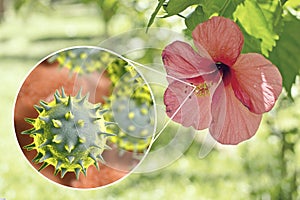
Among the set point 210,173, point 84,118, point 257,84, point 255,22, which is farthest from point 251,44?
point 210,173

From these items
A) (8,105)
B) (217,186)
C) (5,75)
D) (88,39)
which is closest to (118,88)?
(217,186)

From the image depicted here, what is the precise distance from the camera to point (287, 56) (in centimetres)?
72

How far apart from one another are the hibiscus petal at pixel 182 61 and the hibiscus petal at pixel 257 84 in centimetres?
3

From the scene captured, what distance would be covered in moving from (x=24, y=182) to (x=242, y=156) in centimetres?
98

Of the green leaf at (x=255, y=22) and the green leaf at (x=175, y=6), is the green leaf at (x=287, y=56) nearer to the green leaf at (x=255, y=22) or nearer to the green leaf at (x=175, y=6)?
the green leaf at (x=255, y=22)

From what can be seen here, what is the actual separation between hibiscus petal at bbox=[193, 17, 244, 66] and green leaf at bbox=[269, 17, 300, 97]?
179mm

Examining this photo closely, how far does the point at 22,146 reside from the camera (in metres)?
0.53

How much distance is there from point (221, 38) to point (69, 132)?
16 centimetres

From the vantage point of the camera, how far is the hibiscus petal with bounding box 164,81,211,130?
0.54 metres

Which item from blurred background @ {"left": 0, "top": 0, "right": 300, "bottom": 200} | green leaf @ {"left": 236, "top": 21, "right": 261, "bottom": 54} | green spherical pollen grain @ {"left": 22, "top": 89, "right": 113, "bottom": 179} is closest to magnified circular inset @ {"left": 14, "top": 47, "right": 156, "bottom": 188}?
green spherical pollen grain @ {"left": 22, "top": 89, "right": 113, "bottom": 179}

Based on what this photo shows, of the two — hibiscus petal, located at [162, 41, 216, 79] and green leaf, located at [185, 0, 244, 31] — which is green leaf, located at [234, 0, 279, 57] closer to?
green leaf, located at [185, 0, 244, 31]

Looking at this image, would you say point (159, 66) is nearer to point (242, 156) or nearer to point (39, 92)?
point (39, 92)

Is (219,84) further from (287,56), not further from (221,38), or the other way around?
(287,56)

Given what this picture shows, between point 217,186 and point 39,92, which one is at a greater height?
point 39,92
